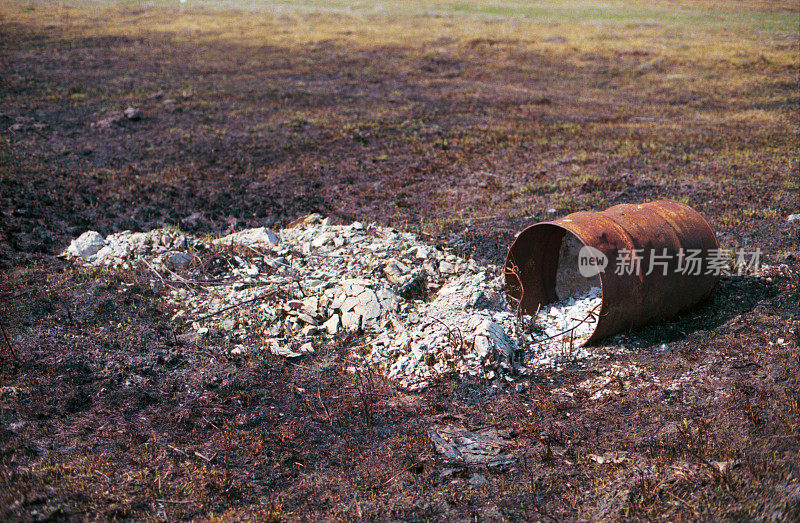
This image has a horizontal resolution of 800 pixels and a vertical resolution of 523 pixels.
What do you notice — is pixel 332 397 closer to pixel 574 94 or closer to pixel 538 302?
pixel 538 302

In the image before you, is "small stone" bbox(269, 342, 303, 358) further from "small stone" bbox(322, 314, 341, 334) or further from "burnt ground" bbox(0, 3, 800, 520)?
"small stone" bbox(322, 314, 341, 334)

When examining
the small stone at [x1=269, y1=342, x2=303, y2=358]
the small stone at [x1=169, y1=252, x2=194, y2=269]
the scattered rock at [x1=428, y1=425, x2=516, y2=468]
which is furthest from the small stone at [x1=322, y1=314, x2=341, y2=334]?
the small stone at [x1=169, y1=252, x2=194, y2=269]

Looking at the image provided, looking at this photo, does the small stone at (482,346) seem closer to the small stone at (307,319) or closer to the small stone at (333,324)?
the small stone at (333,324)

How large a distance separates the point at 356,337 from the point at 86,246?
4.50m

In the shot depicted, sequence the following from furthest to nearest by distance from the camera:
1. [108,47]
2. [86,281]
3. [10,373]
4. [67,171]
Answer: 1. [108,47]
2. [67,171]
3. [86,281]
4. [10,373]

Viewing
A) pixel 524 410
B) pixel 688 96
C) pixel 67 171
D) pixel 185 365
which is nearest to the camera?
pixel 524 410

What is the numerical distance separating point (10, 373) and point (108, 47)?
81.8 feet

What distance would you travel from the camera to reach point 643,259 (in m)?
5.68

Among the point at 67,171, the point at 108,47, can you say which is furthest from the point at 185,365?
the point at 108,47

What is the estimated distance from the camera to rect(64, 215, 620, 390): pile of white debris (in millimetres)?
5824

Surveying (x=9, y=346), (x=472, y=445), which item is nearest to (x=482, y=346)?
(x=472, y=445)

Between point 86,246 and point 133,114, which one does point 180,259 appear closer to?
point 86,246

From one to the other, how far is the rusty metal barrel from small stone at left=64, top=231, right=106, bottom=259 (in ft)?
19.2

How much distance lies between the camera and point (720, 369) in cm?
535
